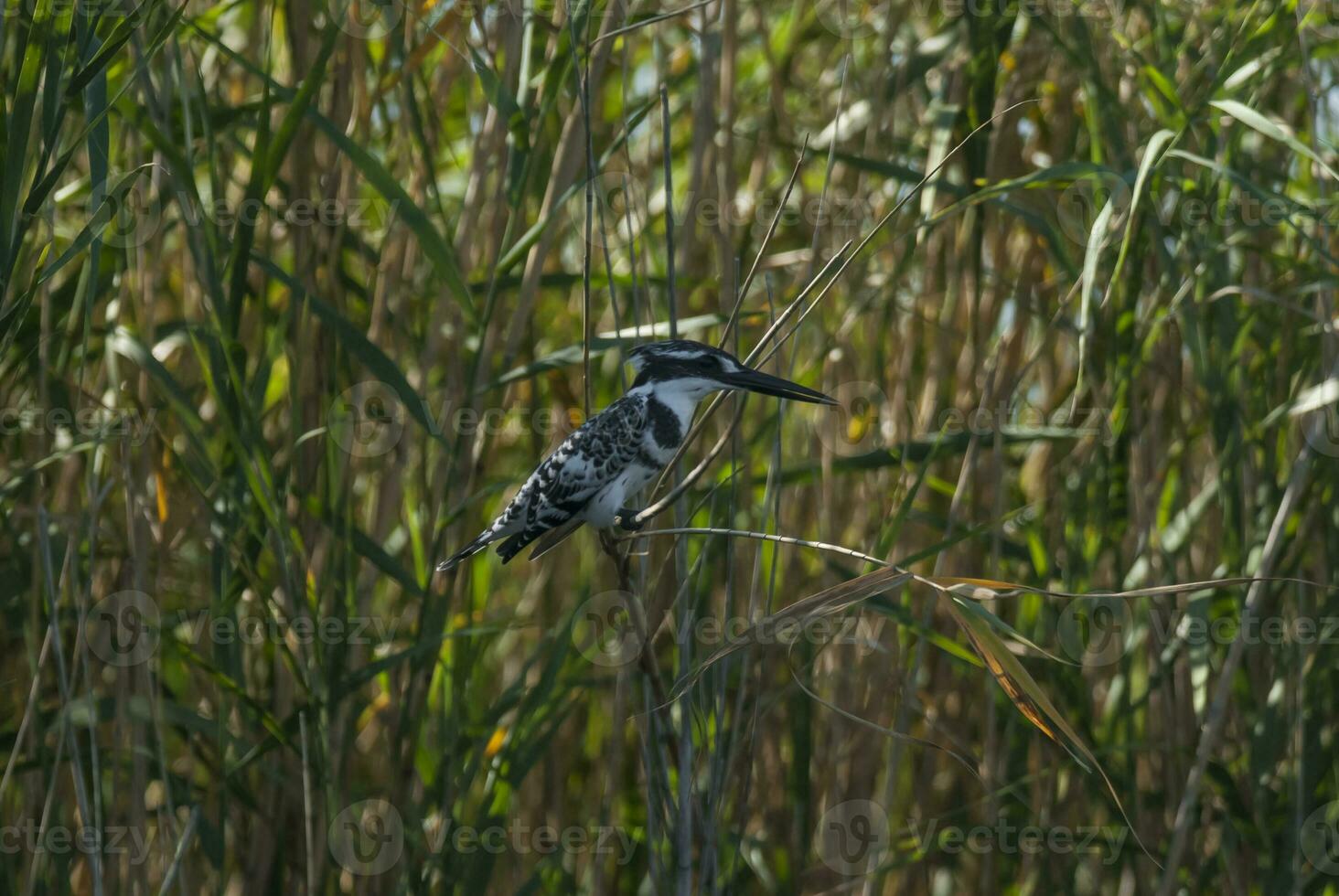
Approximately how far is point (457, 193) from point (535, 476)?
1.31 meters

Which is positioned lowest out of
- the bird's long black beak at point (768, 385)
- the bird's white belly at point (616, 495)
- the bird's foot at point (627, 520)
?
the bird's foot at point (627, 520)

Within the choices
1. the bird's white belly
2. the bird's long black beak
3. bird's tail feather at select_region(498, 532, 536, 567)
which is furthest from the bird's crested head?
bird's tail feather at select_region(498, 532, 536, 567)

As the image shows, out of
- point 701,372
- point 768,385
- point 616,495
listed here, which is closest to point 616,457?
point 616,495

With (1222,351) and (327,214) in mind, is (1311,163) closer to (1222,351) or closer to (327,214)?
(1222,351)

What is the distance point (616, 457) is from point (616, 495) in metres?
0.05

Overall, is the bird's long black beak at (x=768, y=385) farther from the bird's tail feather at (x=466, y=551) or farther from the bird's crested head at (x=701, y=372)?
the bird's tail feather at (x=466, y=551)

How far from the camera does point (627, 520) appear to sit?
5.66ft

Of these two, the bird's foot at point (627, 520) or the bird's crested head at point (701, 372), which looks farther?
the bird's foot at point (627, 520)

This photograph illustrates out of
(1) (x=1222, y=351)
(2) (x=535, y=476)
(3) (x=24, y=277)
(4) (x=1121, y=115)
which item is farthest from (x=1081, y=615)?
(3) (x=24, y=277)

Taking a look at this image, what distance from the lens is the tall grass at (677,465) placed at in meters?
1.74

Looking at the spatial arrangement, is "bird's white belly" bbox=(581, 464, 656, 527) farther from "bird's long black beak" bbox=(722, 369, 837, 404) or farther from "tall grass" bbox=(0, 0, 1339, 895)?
"bird's long black beak" bbox=(722, 369, 837, 404)

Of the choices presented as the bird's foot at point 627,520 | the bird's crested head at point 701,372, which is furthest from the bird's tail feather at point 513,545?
the bird's crested head at point 701,372

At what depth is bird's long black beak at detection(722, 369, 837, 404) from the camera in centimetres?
155

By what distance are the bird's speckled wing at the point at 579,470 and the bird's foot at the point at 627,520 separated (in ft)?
0.20
